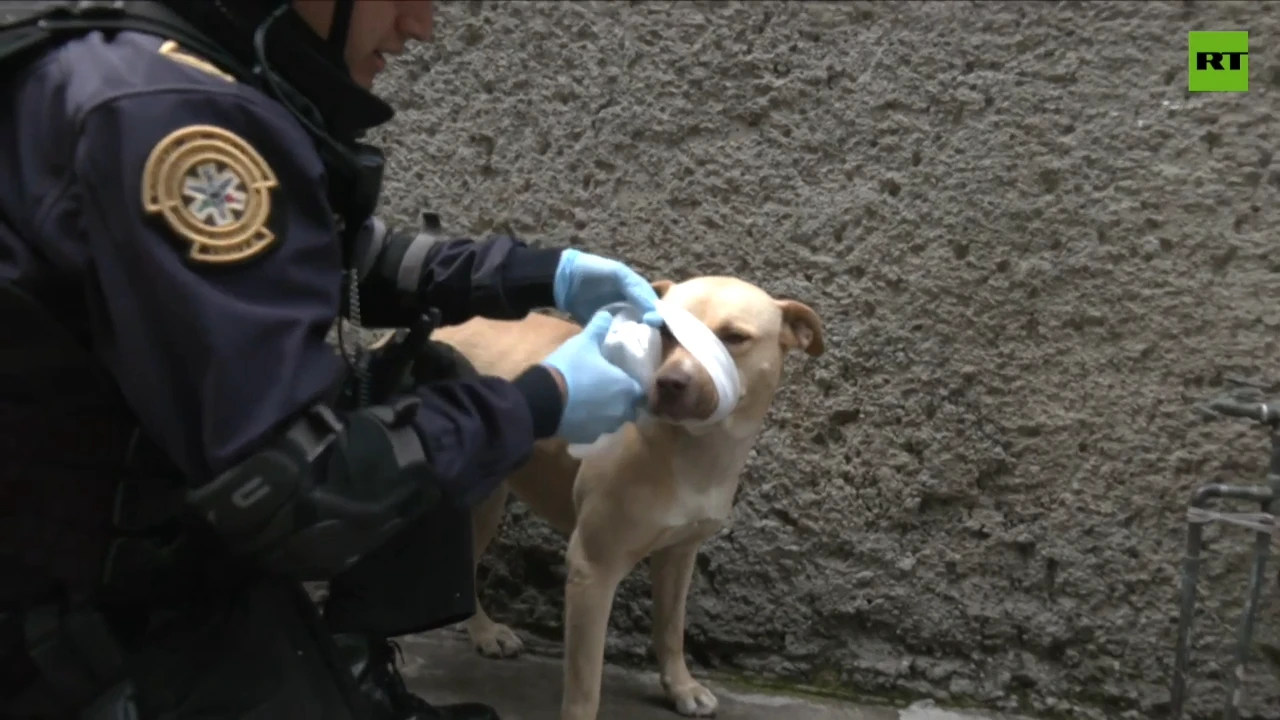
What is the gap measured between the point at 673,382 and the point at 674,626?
0.69 m

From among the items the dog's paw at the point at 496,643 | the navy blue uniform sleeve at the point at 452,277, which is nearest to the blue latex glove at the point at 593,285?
the navy blue uniform sleeve at the point at 452,277

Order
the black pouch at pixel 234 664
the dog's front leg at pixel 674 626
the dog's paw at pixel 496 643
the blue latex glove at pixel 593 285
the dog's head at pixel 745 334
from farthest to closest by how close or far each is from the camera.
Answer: the dog's paw at pixel 496 643, the dog's front leg at pixel 674 626, the blue latex glove at pixel 593 285, the dog's head at pixel 745 334, the black pouch at pixel 234 664

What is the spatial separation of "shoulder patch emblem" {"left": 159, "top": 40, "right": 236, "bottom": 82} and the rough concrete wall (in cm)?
121

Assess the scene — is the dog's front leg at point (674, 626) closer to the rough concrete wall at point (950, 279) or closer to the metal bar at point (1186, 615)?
the rough concrete wall at point (950, 279)

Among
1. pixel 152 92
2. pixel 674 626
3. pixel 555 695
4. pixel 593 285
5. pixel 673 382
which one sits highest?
pixel 152 92

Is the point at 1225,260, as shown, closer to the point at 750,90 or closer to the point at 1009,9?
the point at 1009,9

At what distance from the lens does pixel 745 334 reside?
1603 millimetres

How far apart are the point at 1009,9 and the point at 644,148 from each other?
757 mm

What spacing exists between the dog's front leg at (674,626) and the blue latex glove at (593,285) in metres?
0.49

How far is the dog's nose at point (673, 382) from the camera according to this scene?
146cm

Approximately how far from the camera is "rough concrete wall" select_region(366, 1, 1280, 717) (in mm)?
1951

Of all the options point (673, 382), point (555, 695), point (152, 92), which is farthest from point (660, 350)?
point (555, 695)

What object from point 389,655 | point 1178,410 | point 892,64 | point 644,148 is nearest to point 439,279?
point 389,655

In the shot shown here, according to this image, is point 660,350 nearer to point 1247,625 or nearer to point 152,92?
point 152,92
